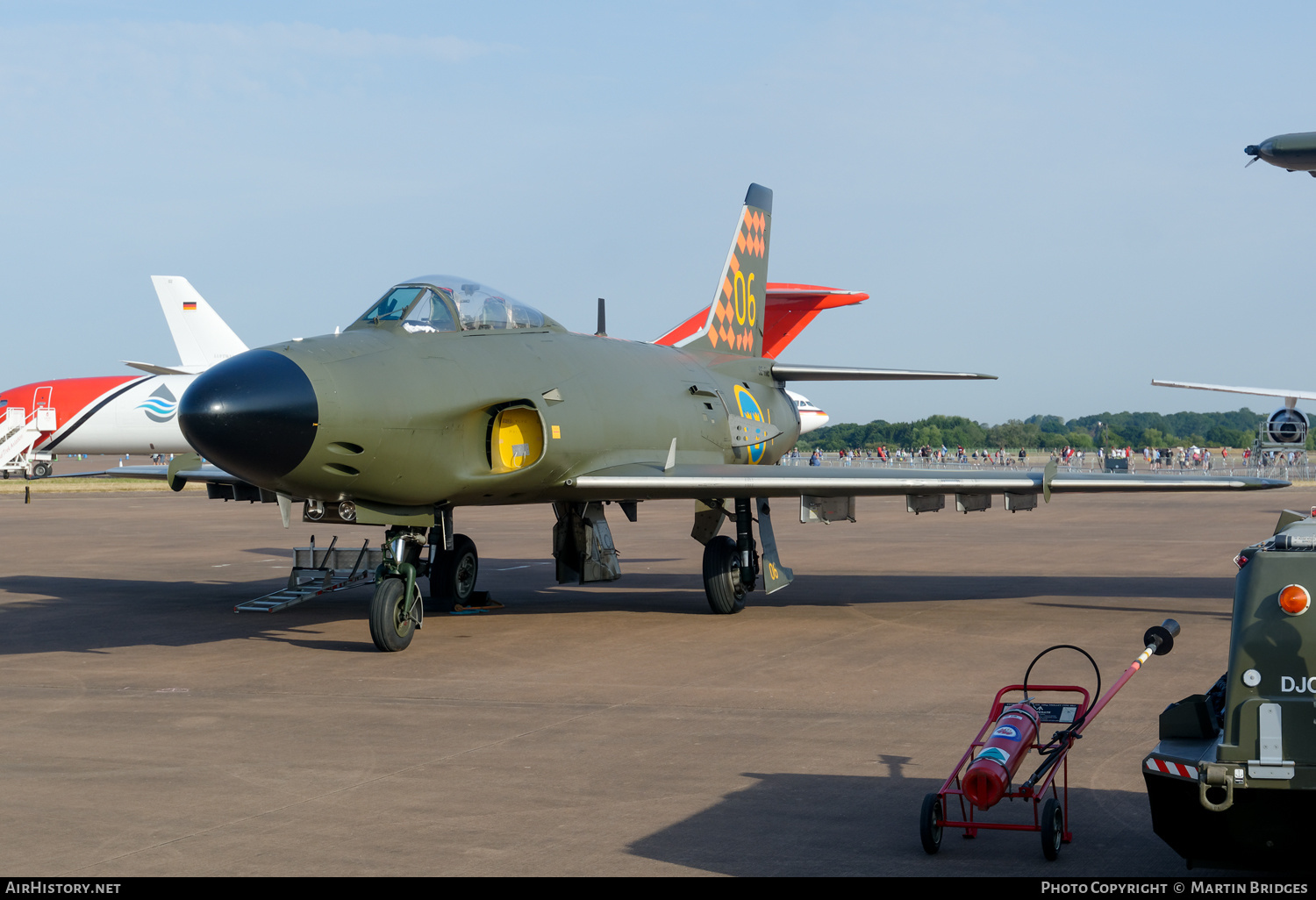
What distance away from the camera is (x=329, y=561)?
15.2m

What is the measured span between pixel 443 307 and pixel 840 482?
4.64 m

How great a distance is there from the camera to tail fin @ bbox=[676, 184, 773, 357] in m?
18.6

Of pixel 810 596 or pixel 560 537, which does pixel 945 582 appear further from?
pixel 560 537

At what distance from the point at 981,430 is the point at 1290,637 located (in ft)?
470

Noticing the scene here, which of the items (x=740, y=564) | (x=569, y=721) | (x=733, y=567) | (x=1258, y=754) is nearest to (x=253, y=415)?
(x=569, y=721)

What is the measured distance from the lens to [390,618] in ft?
37.0

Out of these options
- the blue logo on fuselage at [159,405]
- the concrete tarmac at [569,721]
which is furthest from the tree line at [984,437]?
the concrete tarmac at [569,721]

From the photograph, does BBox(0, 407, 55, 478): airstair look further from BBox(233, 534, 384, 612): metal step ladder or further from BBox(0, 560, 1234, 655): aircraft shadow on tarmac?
BBox(233, 534, 384, 612): metal step ladder

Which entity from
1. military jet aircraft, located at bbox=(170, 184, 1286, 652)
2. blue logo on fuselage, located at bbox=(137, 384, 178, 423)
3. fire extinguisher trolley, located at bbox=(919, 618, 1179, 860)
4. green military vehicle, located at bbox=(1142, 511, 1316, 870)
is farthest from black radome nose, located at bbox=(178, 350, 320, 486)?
blue logo on fuselage, located at bbox=(137, 384, 178, 423)

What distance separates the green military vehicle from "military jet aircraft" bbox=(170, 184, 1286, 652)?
24.8 ft

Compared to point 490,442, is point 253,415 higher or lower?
higher

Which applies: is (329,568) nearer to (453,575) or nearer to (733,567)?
(453,575)

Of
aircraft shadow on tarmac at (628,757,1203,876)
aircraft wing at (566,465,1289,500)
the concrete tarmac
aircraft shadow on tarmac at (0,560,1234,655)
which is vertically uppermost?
aircraft wing at (566,465,1289,500)

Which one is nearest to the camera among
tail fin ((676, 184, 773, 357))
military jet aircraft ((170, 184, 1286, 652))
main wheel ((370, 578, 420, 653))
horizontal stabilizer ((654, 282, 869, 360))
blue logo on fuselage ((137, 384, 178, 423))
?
military jet aircraft ((170, 184, 1286, 652))
